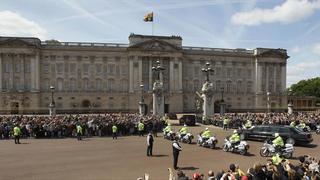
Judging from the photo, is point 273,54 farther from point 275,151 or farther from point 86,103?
point 275,151

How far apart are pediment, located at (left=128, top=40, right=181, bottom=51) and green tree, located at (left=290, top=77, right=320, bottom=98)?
2426 inches

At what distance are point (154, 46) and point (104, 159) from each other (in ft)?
235

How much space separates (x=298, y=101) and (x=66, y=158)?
9901cm

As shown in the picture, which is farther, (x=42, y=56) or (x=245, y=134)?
(x=42, y=56)

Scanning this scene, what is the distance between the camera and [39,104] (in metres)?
86.2

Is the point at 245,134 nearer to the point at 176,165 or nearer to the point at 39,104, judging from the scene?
the point at 176,165

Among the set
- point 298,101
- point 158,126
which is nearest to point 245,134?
point 158,126

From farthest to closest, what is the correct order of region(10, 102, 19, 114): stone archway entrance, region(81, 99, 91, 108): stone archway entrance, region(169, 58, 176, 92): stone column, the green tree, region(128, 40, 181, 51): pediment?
1. the green tree
2. region(169, 58, 176, 92): stone column
3. region(128, 40, 181, 51): pediment
4. region(81, 99, 91, 108): stone archway entrance
5. region(10, 102, 19, 114): stone archway entrance

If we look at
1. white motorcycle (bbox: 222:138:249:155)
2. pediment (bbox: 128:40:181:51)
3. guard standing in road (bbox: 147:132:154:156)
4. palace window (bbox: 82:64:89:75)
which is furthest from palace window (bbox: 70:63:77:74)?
guard standing in road (bbox: 147:132:154:156)

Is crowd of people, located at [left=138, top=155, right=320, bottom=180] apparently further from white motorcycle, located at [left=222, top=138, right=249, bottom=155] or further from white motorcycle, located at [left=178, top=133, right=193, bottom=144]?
white motorcycle, located at [left=178, top=133, right=193, bottom=144]

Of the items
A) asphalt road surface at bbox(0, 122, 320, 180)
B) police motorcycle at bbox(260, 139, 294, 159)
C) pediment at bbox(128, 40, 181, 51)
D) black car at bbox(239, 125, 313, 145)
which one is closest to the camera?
asphalt road surface at bbox(0, 122, 320, 180)

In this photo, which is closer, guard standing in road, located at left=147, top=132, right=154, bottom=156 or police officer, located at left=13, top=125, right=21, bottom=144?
guard standing in road, located at left=147, top=132, right=154, bottom=156

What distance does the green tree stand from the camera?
138625mm

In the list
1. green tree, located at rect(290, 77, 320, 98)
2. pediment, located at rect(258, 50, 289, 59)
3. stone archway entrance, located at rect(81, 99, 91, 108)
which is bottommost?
stone archway entrance, located at rect(81, 99, 91, 108)
